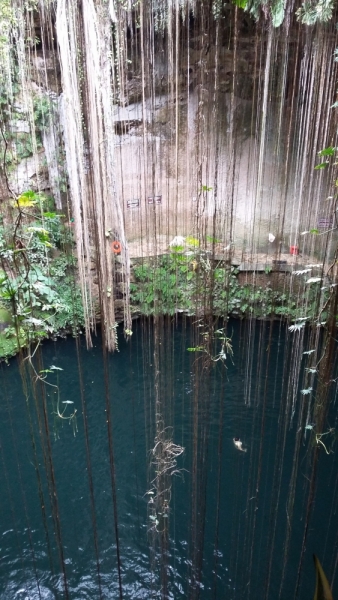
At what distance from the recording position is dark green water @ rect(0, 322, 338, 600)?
2.71m

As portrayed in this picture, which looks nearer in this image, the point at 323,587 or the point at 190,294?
the point at 323,587

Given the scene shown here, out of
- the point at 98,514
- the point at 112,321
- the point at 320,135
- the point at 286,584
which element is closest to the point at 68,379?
the point at 112,321

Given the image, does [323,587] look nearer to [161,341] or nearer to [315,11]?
[161,341]

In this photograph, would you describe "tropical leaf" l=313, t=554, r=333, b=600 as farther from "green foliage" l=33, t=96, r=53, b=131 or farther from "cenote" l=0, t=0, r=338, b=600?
"green foliage" l=33, t=96, r=53, b=131

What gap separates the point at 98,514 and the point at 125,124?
511 centimetres

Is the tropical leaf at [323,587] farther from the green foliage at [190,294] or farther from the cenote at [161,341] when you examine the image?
the green foliage at [190,294]

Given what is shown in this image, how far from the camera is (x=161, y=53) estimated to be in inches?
183

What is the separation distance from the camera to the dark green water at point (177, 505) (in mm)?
2711

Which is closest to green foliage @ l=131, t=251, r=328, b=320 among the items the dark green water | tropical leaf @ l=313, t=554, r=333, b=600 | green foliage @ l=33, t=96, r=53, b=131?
the dark green water

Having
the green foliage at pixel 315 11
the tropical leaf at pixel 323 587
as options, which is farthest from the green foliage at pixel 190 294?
the tropical leaf at pixel 323 587

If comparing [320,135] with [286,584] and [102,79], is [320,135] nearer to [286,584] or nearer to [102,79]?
[102,79]

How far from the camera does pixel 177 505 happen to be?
3324mm

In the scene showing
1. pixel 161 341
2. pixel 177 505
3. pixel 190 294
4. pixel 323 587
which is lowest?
pixel 177 505

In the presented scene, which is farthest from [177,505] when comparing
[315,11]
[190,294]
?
[315,11]
